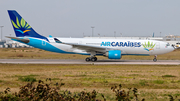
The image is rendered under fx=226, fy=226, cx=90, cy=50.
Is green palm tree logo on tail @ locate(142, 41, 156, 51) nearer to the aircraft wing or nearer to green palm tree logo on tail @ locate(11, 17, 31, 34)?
the aircraft wing

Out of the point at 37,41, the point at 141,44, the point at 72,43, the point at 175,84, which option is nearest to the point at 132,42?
the point at 141,44

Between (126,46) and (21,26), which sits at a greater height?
(21,26)

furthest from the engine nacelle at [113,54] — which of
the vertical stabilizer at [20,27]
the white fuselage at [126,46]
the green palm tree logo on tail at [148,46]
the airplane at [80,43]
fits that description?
the vertical stabilizer at [20,27]

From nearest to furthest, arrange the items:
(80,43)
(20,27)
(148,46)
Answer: (20,27) → (148,46) → (80,43)

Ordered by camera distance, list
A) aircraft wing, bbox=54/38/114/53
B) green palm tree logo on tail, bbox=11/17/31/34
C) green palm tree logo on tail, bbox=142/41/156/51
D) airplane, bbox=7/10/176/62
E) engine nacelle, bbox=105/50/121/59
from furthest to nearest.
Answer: green palm tree logo on tail, bbox=142/41/156/51 → green palm tree logo on tail, bbox=11/17/31/34 → airplane, bbox=7/10/176/62 → aircraft wing, bbox=54/38/114/53 → engine nacelle, bbox=105/50/121/59

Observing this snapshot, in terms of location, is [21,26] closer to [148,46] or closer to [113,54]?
[113,54]

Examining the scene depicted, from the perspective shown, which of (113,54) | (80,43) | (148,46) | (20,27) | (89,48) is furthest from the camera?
(80,43)

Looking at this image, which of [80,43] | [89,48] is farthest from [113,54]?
[80,43]

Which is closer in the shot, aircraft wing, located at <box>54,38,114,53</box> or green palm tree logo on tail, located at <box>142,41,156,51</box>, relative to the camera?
aircraft wing, located at <box>54,38,114,53</box>

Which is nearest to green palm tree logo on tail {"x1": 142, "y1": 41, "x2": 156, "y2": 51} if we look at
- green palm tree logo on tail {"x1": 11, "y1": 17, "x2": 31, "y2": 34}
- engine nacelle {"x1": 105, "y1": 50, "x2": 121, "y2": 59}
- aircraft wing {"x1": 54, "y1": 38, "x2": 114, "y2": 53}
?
engine nacelle {"x1": 105, "y1": 50, "x2": 121, "y2": 59}

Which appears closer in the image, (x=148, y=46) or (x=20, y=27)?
(x=20, y=27)

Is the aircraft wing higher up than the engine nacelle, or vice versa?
the aircraft wing

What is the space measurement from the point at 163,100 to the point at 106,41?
68.9ft

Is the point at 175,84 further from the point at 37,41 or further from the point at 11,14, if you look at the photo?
the point at 11,14
